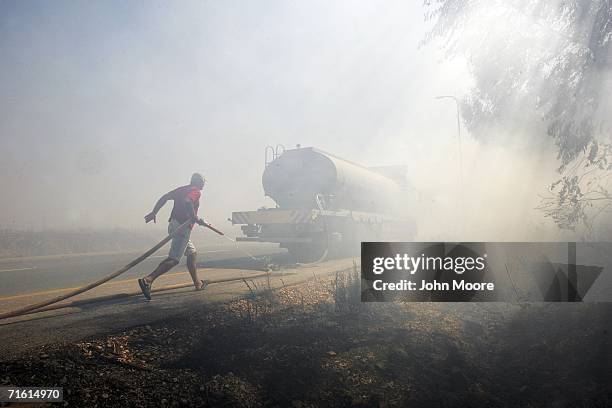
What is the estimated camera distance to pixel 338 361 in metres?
3.12

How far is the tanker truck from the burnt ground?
6053 mm

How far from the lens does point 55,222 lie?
120 ft

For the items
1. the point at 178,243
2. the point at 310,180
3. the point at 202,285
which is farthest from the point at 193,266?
the point at 310,180

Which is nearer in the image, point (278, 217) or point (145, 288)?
point (145, 288)

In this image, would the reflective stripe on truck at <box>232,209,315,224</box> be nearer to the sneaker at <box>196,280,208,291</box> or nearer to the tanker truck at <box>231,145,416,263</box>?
the tanker truck at <box>231,145,416,263</box>

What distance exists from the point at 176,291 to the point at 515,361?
15.1ft

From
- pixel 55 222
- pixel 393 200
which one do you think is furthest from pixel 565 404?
pixel 55 222

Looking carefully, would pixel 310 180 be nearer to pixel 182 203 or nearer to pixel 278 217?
pixel 278 217

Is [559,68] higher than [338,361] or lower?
higher

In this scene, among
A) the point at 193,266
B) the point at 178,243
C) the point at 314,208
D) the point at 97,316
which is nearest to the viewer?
the point at 97,316

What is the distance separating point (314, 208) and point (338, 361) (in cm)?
828

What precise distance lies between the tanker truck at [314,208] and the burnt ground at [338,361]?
6.05 metres

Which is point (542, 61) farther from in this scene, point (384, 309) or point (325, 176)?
point (325, 176)

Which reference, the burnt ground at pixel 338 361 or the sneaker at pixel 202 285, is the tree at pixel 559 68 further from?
the sneaker at pixel 202 285
